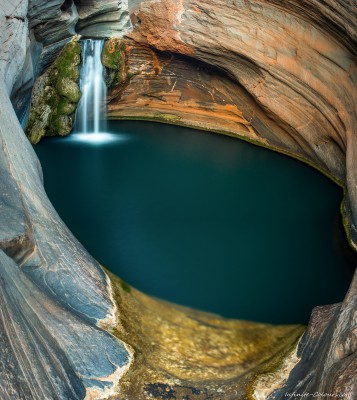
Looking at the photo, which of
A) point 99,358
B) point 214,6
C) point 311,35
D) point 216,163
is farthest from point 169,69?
point 99,358

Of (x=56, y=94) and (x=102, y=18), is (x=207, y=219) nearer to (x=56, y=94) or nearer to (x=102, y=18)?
(x=56, y=94)

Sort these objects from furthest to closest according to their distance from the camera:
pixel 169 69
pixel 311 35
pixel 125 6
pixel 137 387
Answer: pixel 169 69
pixel 125 6
pixel 311 35
pixel 137 387

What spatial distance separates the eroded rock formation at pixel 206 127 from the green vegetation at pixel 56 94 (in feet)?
1.17

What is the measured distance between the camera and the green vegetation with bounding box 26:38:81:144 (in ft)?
46.2

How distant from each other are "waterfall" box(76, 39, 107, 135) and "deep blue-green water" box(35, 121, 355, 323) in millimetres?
694

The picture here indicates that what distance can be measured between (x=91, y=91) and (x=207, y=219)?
24.1ft

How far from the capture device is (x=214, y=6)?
13000mm

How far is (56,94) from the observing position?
14320 millimetres

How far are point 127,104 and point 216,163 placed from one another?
16.2 ft

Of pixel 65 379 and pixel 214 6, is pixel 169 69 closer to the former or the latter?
pixel 214 6

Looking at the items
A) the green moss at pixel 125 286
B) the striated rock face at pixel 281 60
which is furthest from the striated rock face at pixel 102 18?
the green moss at pixel 125 286

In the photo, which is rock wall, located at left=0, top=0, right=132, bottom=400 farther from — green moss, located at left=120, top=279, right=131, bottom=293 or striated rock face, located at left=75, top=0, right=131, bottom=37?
striated rock face, located at left=75, top=0, right=131, bottom=37

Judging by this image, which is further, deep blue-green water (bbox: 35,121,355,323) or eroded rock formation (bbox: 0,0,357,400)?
deep blue-green water (bbox: 35,121,355,323)

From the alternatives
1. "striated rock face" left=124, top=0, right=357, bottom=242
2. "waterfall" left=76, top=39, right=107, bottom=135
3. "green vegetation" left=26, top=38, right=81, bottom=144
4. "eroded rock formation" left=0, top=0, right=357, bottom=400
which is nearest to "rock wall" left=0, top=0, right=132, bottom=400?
"eroded rock formation" left=0, top=0, right=357, bottom=400
